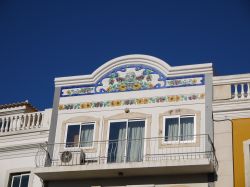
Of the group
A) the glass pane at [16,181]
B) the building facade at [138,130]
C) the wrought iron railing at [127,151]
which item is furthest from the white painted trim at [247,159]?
the glass pane at [16,181]

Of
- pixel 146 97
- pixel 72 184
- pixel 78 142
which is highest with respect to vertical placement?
pixel 146 97

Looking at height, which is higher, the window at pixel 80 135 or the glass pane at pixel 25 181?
the window at pixel 80 135

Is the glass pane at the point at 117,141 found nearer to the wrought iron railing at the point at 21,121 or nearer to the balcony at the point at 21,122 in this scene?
the balcony at the point at 21,122

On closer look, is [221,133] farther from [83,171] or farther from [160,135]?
[83,171]

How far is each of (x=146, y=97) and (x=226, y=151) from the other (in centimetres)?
410

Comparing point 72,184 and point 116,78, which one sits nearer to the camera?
point 72,184

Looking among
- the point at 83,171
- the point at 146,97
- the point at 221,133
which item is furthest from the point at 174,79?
the point at 83,171

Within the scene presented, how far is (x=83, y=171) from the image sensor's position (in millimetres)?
23969

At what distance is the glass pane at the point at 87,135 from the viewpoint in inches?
1008

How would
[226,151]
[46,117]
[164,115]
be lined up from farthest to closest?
[46,117] → [164,115] → [226,151]

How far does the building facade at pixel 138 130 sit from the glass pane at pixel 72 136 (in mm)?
40

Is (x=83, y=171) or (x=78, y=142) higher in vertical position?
(x=78, y=142)

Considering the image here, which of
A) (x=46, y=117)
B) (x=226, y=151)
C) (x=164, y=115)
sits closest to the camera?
(x=226, y=151)

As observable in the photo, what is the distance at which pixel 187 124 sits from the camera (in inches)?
970
